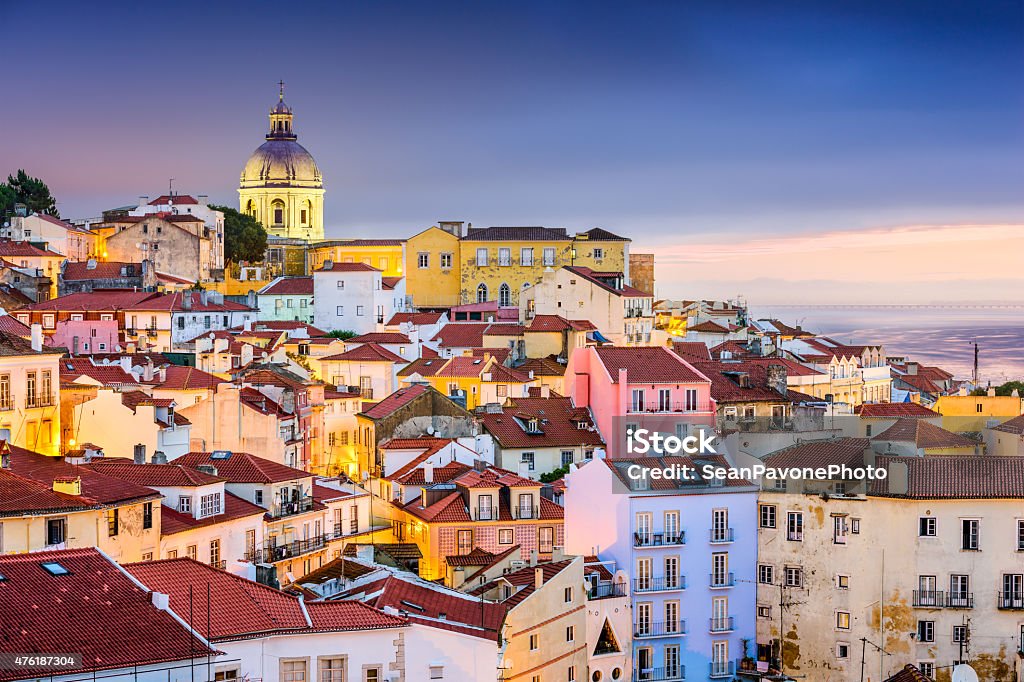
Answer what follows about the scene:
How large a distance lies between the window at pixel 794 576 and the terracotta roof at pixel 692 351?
2091cm

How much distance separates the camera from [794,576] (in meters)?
36.0

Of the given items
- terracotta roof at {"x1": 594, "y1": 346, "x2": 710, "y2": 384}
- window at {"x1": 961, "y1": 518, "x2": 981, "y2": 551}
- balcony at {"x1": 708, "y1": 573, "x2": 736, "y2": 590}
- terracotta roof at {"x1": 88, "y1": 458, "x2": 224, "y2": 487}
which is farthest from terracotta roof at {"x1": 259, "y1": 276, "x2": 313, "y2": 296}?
window at {"x1": 961, "y1": 518, "x2": 981, "y2": 551}

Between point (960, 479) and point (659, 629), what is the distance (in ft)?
24.1

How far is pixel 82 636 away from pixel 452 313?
58444mm

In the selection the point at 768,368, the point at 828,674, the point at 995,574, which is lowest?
the point at 828,674

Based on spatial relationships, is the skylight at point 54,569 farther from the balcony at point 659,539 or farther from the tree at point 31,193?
the tree at point 31,193

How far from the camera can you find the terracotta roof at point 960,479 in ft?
113

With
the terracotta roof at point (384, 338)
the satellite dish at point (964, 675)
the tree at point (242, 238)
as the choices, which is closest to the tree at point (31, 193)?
the tree at point (242, 238)

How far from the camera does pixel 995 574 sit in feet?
114

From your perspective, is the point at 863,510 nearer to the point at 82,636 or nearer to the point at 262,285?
the point at 82,636

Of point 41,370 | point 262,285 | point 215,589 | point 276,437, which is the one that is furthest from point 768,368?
point 262,285

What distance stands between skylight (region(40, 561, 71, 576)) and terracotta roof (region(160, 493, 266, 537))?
27.7ft

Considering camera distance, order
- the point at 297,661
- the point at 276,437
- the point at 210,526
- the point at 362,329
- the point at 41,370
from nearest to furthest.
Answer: the point at 297,661, the point at 210,526, the point at 41,370, the point at 276,437, the point at 362,329

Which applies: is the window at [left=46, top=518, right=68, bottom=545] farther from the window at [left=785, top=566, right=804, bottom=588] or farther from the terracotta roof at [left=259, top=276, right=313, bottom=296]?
the terracotta roof at [left=259, top=276, right=313, bottom=296]
